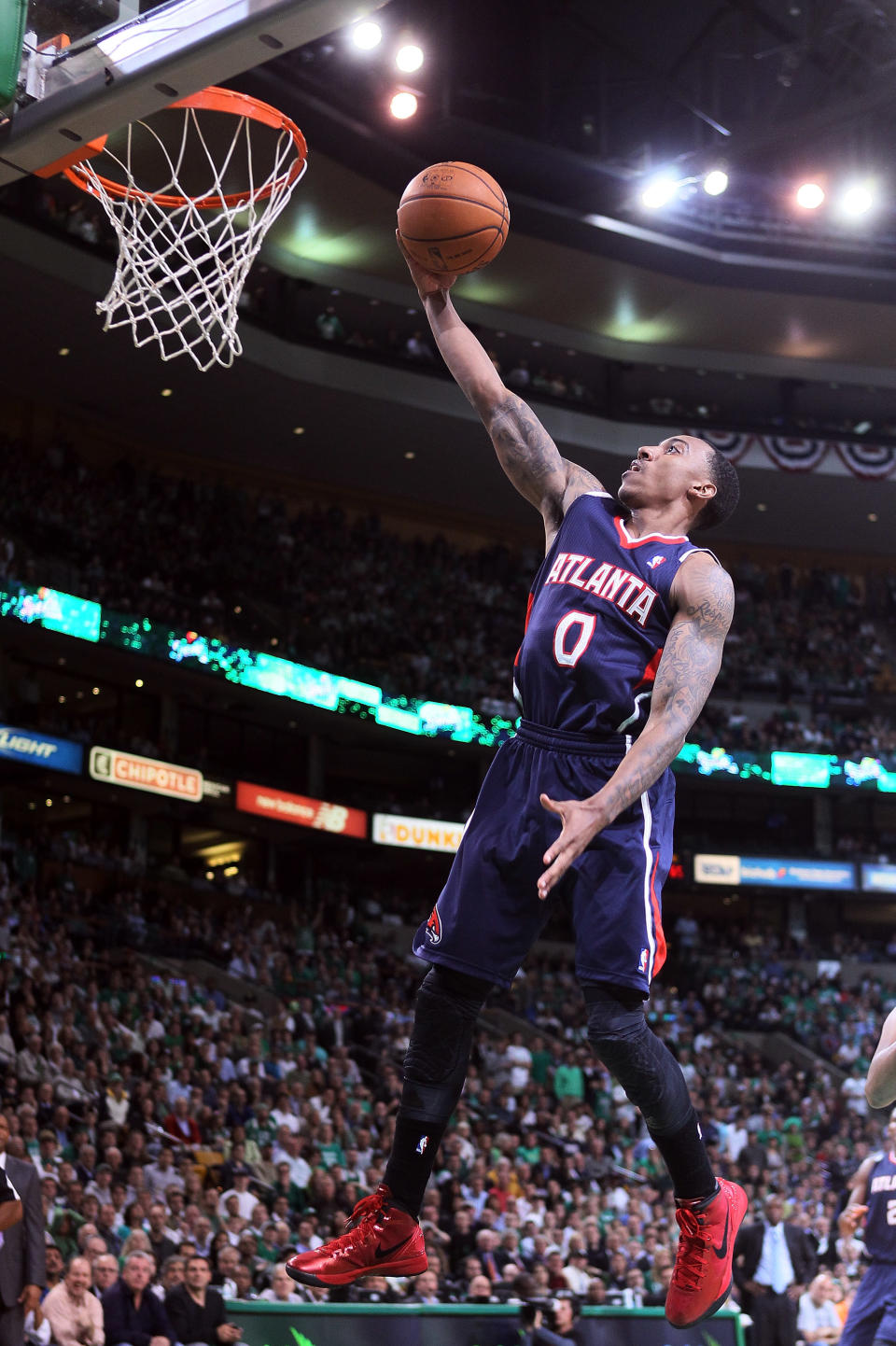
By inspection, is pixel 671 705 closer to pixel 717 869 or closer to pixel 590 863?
pixel 590 863

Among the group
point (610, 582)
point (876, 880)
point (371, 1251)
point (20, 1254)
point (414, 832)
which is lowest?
point (20, 1254)

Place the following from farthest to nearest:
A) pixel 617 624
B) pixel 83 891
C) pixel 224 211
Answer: pixel 83 891, pixel 224 211, pixel 617 624

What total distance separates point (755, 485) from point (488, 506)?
612cm

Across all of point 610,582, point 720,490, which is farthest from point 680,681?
point 720,490

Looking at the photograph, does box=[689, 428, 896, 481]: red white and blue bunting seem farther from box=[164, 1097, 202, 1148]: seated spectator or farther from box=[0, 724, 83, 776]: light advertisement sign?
box=[164, 1097, 202, 1148]: seated spectator

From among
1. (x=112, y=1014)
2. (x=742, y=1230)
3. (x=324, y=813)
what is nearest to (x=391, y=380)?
(x=324, y=813)

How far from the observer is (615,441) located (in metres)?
31.5

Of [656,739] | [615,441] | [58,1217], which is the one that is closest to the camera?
[656,739]

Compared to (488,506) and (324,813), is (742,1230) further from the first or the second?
(488,506)

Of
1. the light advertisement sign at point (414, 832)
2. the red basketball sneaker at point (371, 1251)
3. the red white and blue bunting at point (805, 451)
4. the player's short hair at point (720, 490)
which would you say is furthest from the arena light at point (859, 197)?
the red basketball sneaker at point (371, 1251)

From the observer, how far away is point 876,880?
112 ft

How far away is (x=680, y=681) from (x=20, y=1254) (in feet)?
21.7

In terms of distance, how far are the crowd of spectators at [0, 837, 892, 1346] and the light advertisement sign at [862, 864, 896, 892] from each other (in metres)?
5.44

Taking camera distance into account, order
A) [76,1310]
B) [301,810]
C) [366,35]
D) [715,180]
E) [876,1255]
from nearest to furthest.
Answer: [876,1255] < [76,1310] < [366,35] < [715,180] < [301,810]
